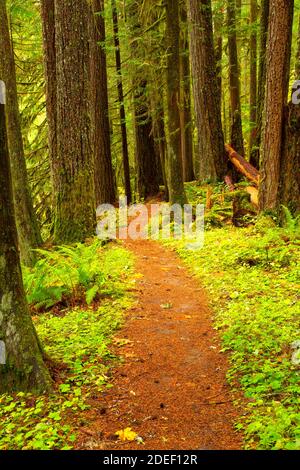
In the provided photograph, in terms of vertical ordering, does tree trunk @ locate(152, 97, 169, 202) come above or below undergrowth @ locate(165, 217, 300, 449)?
above

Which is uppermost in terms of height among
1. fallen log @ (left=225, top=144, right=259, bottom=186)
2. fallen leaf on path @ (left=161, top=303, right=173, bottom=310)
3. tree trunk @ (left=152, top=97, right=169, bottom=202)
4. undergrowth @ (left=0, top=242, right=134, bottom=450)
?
tree trunk @ (left=152, top=97, right=169, bottom=202)

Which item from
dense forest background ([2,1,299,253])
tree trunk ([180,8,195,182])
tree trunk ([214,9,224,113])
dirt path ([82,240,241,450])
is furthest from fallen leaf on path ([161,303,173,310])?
tree trunk ([214,9,224,113])

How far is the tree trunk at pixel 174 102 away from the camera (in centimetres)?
1116

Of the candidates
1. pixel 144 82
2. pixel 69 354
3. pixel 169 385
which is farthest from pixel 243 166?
pixel 169 385

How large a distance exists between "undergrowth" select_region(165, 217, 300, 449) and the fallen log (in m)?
3.35

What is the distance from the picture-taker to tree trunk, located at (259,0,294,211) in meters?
9.97

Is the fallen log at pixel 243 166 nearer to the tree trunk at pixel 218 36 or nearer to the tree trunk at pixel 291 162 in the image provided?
the tree trunk at pixel 218 36

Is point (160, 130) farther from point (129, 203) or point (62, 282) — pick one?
point (62, 282)

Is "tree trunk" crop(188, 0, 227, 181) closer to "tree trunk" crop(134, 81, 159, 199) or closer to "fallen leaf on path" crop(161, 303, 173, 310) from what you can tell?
"tree trunk" crop(134, 81, 159, 199)

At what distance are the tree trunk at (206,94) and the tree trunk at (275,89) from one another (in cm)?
476

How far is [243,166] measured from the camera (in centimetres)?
1487

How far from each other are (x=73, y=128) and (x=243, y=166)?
268 inches

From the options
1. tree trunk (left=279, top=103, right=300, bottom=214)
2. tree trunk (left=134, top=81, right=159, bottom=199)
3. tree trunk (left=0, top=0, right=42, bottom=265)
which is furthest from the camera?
tree trunk (left=134, top=81, right=159, bottom=199)
